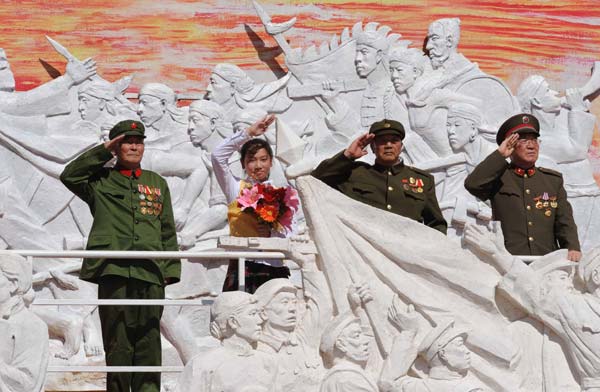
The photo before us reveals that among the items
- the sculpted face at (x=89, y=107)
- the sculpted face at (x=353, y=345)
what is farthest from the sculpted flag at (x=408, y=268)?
the sculpted face at (x=89, y=107)

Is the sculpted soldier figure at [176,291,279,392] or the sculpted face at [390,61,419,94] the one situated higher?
the sculpted face at [390,61,419,94]

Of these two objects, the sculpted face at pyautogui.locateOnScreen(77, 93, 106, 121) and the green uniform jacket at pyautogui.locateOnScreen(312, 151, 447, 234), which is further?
the sculpted face at pyautogui.locateOnScreen(77, 93, 106, 121)

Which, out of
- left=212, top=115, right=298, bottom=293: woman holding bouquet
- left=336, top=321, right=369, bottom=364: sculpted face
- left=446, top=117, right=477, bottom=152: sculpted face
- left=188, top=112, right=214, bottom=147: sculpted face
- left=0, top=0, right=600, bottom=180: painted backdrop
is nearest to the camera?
left=336, top=321, right=369, bottom=364: sculpted face

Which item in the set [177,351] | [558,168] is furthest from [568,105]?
[177,351]

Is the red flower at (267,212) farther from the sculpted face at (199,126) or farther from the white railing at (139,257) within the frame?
the sculpted face at (199,126)

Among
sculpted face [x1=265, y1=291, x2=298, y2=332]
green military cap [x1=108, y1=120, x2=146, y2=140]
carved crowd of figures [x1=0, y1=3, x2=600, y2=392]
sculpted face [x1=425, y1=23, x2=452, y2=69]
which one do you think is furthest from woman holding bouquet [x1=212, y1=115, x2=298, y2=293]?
sculpted face [x1=425, y1=23, x2=452, y2=69]

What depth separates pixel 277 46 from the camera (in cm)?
1131

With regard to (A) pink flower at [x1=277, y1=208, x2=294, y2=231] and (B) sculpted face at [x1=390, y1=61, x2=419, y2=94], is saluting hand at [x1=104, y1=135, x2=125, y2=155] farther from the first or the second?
(B) sculpted face at [x1=390, y1=61, x2=419, y2=94]

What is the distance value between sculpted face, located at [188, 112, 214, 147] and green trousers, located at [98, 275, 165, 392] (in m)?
3.04

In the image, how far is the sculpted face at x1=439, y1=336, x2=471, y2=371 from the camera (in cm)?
760

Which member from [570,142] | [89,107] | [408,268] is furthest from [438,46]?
[408,268]

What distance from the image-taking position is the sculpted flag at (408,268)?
7.73 meters

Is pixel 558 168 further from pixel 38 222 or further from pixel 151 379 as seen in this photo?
pixel 151 379

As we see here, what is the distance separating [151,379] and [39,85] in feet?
12.5
